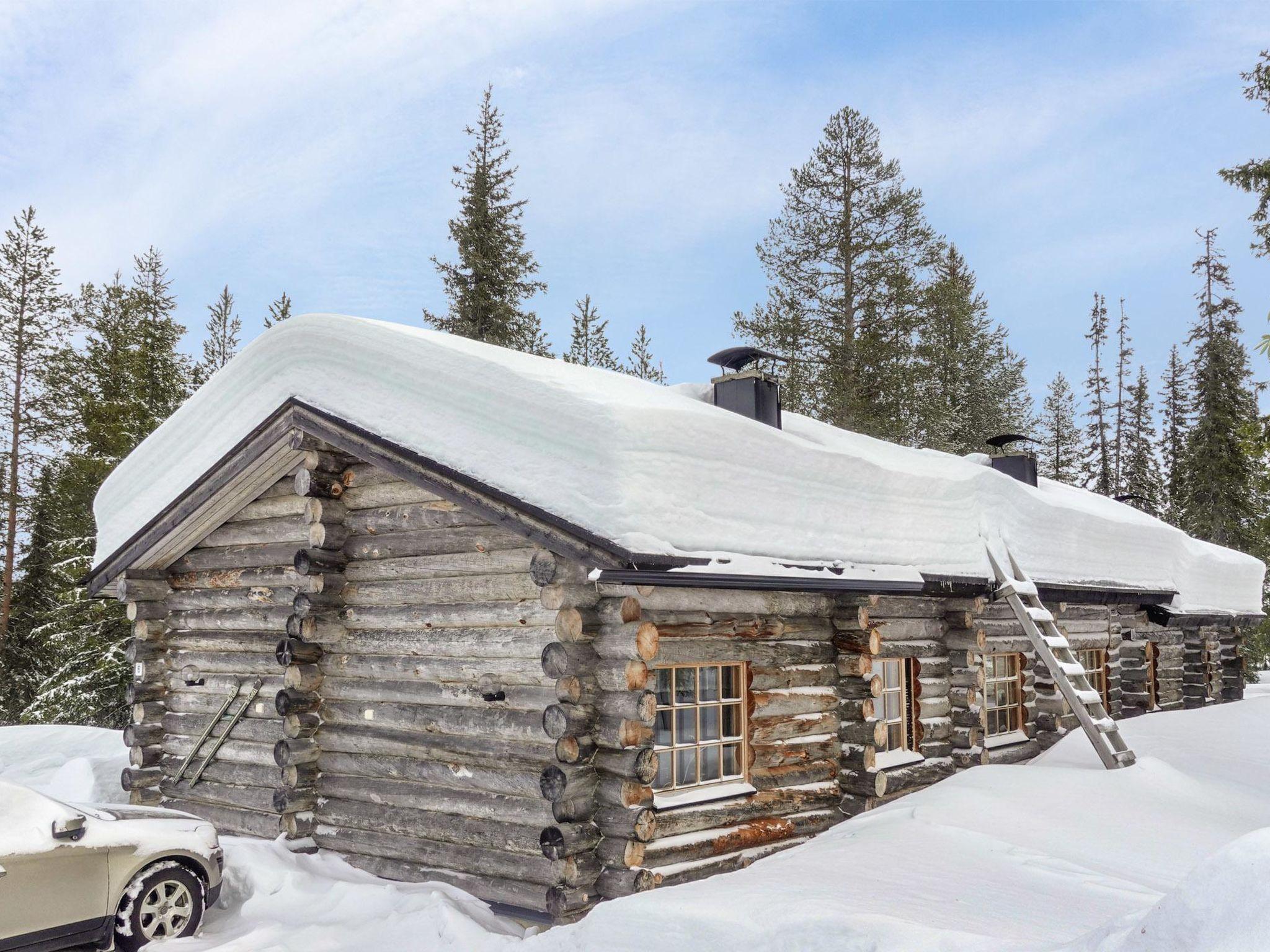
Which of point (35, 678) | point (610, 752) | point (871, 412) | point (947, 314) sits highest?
point (947, 314)

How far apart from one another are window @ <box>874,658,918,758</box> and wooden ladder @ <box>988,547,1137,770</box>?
5.01 ft

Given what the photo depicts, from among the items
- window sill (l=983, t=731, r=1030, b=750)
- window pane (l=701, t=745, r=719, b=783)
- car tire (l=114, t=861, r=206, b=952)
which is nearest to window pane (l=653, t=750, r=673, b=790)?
window pane (l=701, t=745, r=719, b=783)

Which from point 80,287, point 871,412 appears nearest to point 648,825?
point 871,412

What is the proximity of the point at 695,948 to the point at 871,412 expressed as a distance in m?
22.6

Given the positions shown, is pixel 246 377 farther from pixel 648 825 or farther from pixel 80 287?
pixel 80 287

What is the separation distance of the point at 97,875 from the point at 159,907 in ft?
2.13

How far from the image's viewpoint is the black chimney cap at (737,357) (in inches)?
478

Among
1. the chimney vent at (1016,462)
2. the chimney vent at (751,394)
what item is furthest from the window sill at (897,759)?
the chimney vent at (1016,462)

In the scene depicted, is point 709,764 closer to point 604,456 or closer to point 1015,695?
point 604,456

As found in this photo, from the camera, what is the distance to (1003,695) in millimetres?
13961

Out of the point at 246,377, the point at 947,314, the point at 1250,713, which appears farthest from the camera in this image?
the point at 947,314

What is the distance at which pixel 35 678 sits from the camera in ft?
84.2

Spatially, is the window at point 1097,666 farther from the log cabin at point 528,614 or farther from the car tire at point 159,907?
the car tire at point 159,907

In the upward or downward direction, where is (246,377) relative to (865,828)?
upward
